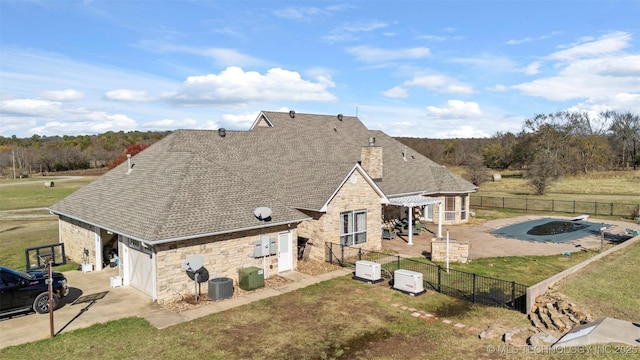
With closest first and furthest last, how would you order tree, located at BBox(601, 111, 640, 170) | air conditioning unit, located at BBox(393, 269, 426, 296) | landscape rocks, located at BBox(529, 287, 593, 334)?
landscape rocks, located at BBox(529, 287, 593, 334), air conditioning unit, located at BBox(393, 269, 426, 296), tree, located at BBox(601, 111, 640, 170)

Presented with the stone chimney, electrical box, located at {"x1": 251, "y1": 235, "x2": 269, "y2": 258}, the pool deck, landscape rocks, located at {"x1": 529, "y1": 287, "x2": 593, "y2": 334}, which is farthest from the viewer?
the stone chimney

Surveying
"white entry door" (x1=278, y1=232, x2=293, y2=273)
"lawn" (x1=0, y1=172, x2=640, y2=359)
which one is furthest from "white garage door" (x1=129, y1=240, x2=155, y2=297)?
"white entry door" (x1=278, y1=232, x2=293, y2=273)

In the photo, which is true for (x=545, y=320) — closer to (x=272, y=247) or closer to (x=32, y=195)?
(x=272, y=247)

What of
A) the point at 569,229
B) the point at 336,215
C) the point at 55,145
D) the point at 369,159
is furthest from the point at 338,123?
the point at 55,145

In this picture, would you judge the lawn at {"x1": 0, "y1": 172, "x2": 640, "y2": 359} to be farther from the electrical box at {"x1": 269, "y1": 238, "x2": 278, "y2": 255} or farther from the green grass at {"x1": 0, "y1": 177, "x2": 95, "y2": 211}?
the green grass at {"x1": 0, "y1": 177, "x2": 95, "y2": 211}

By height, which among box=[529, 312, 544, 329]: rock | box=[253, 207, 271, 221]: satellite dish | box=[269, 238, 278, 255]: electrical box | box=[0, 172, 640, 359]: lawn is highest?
box=[253, 207, 271, 221]: satellite dish

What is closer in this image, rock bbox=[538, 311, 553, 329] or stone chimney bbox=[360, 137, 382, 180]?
rock bbox=[538, 311, 553, 329]
